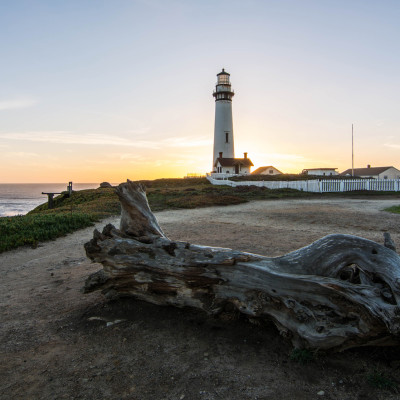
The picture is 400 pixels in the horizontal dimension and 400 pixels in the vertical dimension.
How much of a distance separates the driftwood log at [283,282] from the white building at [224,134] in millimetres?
50835

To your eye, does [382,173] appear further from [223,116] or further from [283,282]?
[283,282]

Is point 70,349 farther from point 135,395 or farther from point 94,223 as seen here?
point 94,223

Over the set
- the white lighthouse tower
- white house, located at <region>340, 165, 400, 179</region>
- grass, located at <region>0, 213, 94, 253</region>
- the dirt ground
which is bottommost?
the dirt ground

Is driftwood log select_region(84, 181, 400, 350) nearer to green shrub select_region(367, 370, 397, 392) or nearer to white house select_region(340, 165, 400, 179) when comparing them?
green shrub select_region(367, 370, 397, 392)

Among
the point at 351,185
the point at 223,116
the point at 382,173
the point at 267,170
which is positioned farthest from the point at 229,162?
the point at 382,173

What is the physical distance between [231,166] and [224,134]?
555cm

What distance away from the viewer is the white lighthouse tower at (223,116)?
53312 mm

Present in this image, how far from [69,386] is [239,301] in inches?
75.3

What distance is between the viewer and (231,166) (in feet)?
182

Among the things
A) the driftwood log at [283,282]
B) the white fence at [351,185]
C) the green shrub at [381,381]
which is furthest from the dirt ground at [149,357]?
the white fence at [351,185]

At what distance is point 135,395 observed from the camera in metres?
2.83

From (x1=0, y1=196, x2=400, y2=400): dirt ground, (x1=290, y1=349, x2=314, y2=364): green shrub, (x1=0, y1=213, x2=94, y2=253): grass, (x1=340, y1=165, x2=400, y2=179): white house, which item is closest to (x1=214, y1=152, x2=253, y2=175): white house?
(x1=340, y1=165, x2=400, y2=179): white house

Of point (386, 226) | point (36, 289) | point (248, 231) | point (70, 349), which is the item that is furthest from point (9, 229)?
Answer: point (386, 226)

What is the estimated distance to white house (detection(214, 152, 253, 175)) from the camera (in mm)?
55062
